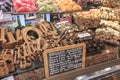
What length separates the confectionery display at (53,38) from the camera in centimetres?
191

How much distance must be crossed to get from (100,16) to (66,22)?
18.8 inches

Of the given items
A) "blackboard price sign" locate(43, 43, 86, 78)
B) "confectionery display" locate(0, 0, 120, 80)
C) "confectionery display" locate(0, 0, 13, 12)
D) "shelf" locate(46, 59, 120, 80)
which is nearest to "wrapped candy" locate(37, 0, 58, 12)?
"confectionery display" locate(0, 0, 120, 80)

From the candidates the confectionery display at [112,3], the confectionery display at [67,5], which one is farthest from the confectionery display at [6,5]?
the confectionery display at [112,3]

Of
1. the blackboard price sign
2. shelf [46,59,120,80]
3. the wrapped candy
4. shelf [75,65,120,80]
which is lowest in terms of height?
shelf [75,65,120,80]

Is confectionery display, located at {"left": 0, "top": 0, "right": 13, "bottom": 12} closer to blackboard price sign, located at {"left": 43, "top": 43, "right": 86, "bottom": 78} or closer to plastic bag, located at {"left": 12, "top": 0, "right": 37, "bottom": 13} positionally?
plastic bag, located at {"left": 12, "top": 0, "right": 37, "bottom": 13}

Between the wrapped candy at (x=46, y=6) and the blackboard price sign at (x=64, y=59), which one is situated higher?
the wrapped candy at (x=46, y=6)

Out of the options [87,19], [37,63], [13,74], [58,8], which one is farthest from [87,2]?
[13,74]

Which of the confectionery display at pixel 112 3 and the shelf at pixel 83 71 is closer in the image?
the shelf at pixel 83 71

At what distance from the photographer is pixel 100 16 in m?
2.65

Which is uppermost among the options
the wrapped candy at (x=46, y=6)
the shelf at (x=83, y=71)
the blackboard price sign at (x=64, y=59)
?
the wrapped candy at (x=46, y=6)

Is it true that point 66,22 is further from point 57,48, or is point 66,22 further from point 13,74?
point 13,74

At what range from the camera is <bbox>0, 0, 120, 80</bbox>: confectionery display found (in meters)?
1.91

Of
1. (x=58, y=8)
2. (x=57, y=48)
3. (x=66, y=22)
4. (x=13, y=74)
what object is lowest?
(x=13, y=74)

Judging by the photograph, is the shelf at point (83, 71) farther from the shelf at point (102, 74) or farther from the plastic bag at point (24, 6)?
the plastic bag at point (24, 6)
